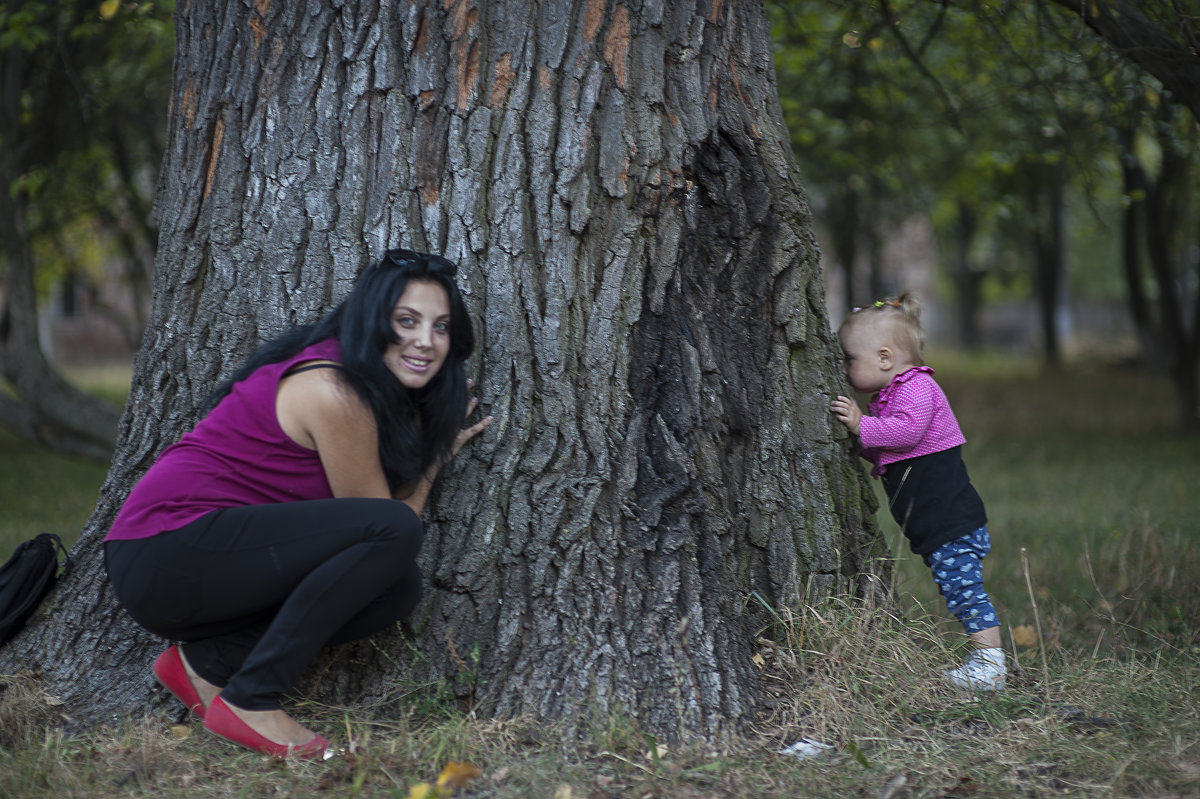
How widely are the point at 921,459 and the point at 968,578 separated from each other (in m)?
0.47

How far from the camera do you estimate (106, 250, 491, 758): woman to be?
287 centimetres

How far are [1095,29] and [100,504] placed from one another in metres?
4.60

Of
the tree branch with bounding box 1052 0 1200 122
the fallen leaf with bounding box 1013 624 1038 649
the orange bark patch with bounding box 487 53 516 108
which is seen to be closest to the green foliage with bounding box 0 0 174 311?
the orange bark patch with bounding box 487 53 516 108

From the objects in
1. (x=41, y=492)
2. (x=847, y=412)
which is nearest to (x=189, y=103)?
(x=847, y=412)

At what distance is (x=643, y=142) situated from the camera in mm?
3307

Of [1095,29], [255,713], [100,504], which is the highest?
[1095,29]

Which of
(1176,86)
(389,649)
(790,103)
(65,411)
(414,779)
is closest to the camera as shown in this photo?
(414,779)

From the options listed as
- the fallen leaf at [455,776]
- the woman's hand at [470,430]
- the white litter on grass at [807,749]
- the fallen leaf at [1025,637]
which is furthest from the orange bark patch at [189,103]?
the fallen leaf at [1025,637]

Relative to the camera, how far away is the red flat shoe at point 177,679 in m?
3.12

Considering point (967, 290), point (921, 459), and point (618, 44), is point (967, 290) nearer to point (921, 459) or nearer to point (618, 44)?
point (921, 459)

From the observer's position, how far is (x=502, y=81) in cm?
325

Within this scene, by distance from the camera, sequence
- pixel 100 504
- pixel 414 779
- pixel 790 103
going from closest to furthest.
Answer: pixel 414 779 → pixel 100 504 → pixel 790 103

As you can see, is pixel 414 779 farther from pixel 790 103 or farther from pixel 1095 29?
pixel 790 103

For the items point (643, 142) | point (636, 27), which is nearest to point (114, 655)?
point (643, 142)
